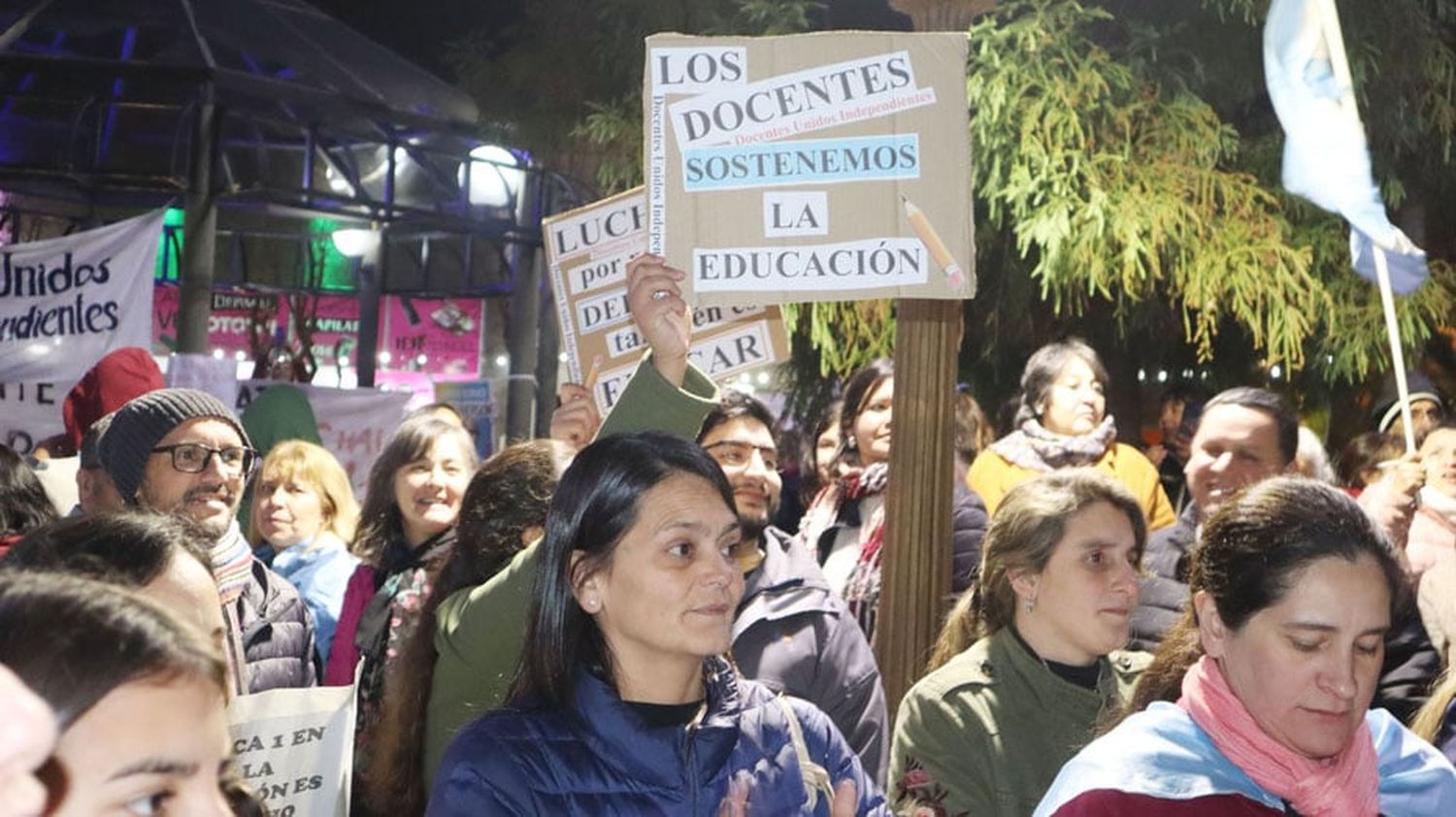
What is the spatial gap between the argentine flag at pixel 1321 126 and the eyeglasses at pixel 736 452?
1.73 meters

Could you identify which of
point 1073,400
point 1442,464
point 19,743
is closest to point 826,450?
point 1073,400

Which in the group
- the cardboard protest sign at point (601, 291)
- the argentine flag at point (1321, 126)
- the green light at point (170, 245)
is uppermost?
the green light at point (170, 245)

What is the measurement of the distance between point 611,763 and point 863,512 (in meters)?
3.39

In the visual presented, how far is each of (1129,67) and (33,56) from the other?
7.31m

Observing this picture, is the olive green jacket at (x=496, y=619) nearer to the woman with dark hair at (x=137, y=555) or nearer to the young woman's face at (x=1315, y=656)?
the woman with dark hair at (x=137, y=555)

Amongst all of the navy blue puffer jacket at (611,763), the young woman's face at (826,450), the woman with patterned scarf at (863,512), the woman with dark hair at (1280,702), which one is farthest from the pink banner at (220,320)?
the woman with dark hair at (1280,702)

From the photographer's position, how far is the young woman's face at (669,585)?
3318 mm

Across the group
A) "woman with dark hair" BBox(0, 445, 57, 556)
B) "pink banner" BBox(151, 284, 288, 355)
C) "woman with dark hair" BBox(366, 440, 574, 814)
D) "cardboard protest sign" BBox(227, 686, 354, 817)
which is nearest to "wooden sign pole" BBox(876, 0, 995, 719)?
"woman with dark hair" BBox(366, 440, 574, 814)

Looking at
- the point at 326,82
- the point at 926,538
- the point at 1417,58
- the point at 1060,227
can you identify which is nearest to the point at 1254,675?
the point at 926,538

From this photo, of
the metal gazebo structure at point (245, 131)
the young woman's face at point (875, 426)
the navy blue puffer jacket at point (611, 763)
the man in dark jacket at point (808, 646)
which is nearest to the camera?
the navy blue puffer jacket at point (611, 763)

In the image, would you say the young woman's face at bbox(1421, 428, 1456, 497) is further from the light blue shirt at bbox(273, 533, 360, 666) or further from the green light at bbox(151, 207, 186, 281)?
the green light at bbox(151, 207, 186, 281)

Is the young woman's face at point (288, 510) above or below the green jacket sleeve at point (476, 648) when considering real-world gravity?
above

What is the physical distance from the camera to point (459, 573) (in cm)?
459

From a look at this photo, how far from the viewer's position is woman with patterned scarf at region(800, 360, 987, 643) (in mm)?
6086
